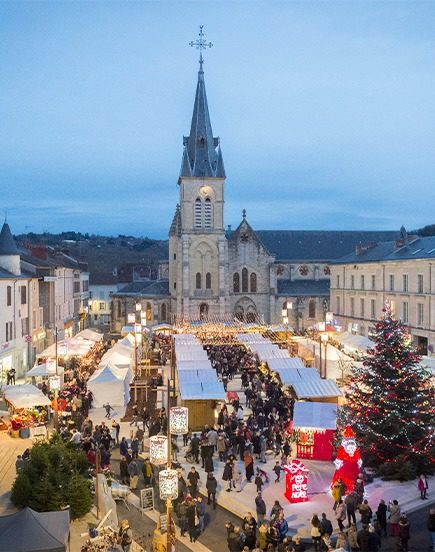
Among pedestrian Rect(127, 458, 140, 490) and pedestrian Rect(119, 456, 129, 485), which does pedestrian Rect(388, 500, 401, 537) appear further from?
pedestrian Rect(119, 456, 129, 485)

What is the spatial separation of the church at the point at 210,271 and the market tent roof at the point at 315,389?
118 ft

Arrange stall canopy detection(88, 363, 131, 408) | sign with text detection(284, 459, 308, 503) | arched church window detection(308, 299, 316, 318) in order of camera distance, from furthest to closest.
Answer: arched church window detection(308, 299, 316, 318)
stall canopy detection(88, 363, 131, 408)
sign with text detection(284, 459, 308, 503)

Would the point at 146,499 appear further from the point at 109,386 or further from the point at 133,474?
the point at 109,386

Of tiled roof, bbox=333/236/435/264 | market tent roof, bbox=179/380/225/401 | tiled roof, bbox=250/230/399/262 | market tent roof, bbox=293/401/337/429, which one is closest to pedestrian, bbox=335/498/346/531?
market tent roof, bbox=293/401/337/429

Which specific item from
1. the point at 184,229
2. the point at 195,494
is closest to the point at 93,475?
the point at 195,494

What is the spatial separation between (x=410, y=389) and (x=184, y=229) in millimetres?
46132

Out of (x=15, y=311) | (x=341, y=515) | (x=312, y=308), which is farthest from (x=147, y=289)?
(x=341, y=515)

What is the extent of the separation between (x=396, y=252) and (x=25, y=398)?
34067 mm

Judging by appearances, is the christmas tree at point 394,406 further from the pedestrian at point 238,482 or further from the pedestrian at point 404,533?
the pedestrian at point 404,533

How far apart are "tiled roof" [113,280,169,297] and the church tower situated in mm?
1062

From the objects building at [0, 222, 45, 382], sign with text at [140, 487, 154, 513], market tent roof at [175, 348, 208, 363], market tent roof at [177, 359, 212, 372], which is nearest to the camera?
sign with text at [140, 487, 154, 513]

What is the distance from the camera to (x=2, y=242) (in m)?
37.8

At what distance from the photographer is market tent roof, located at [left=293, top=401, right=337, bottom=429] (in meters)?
21.4

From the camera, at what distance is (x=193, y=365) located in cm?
3020
